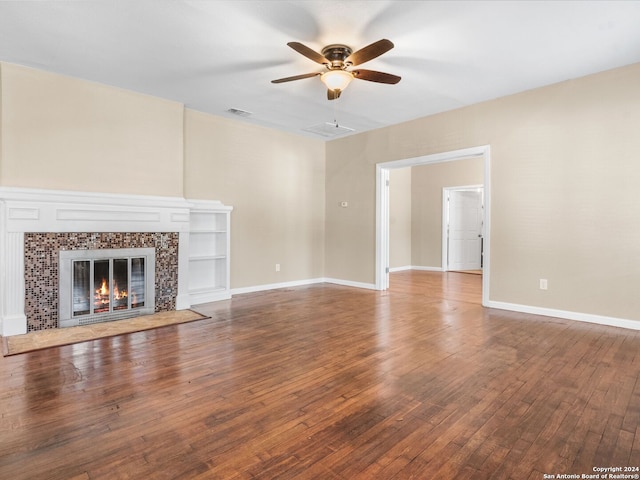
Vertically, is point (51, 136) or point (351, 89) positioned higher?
point (351, 89)

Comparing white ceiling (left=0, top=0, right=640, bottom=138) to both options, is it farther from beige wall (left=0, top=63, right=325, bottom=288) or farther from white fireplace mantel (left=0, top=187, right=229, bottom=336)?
white fireplace mantel (left=0, top=187, right=229, bottom=336)

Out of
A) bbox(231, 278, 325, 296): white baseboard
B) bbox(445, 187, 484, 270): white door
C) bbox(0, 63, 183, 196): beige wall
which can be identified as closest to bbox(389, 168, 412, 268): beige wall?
bbox(445, 187, 484, 270): white door

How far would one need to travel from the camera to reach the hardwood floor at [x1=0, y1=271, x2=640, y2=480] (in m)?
1.63

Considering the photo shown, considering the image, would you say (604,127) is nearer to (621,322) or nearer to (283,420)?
(621,322)

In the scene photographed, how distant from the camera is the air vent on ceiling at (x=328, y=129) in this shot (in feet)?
18.8

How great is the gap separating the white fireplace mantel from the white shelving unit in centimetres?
69

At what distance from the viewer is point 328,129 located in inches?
235

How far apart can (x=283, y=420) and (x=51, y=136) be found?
391cm

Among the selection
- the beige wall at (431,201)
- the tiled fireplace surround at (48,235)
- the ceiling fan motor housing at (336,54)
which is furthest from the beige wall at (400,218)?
the tiled fireplace surround at (48,235)

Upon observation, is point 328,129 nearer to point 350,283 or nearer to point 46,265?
point 350,283

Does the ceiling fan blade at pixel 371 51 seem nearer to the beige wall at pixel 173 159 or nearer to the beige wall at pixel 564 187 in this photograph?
the beige wall at pixel 564 187

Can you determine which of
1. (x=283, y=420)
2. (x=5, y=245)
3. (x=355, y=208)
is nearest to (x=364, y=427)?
(x=283, y=420)

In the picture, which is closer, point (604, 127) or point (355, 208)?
point (604, 127)

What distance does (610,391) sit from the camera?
7.62 ft
